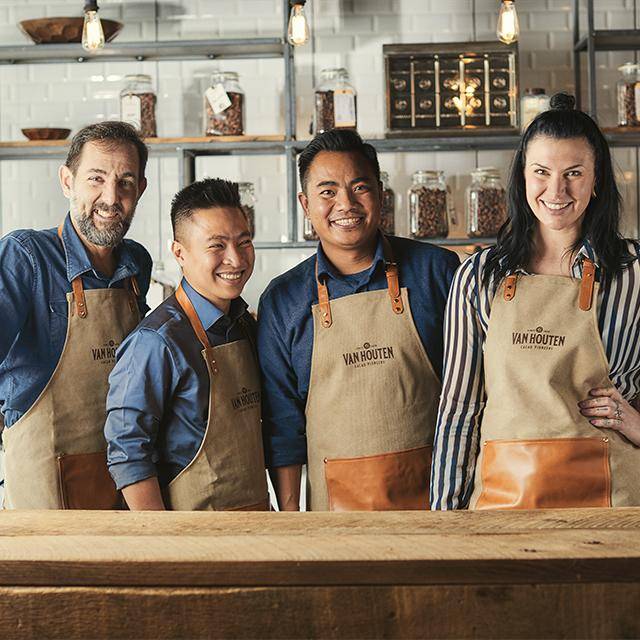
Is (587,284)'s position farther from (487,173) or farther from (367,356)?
(487,173)

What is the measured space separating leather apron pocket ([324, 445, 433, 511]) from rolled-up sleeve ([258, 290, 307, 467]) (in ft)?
0.47

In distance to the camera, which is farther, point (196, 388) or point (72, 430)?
point (72, 430)

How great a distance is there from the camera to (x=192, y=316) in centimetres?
211

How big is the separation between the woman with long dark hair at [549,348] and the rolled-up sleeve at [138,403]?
62 cm

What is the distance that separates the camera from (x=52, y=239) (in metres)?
2.21

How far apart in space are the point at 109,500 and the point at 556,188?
1266mm

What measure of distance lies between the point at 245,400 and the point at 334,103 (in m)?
2.07

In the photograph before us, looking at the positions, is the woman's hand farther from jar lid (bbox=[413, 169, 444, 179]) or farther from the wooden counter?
jar lid (bbox=[413, 169, 444, 179])

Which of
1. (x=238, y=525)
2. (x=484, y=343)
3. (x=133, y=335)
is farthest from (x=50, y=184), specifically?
(x=238, y=525)

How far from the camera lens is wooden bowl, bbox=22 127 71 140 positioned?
404 centimetres

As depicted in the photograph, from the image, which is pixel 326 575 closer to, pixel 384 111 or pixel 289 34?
pixel 289 34

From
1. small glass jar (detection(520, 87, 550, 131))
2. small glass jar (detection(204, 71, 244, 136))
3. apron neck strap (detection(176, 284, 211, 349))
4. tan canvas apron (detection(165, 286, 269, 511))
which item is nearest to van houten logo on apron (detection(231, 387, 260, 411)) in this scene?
tan canvas apron (detection(165, 286, 269, 511))

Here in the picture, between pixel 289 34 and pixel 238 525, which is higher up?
pixel 289 34

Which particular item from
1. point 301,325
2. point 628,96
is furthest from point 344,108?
point 301,325
